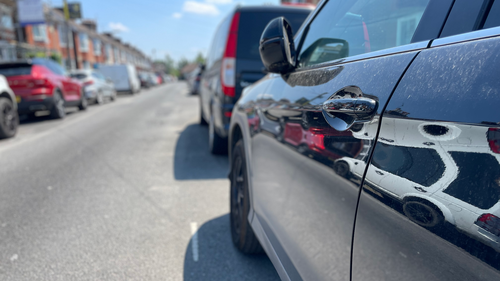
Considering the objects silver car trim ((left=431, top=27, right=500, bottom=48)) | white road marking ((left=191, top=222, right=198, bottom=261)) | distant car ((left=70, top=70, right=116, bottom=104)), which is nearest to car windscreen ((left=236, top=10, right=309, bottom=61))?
white road marking ((left=191, top=222, right=198, bottom=261))

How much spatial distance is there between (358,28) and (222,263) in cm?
184

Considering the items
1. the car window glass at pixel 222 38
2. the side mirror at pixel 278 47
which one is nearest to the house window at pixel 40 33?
the car window glass at pixel 222 38

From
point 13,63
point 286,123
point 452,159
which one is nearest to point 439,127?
point 452,159

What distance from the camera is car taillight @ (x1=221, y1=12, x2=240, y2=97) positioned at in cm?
470

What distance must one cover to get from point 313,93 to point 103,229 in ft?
7.90

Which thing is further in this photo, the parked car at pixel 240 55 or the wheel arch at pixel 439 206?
the parked car at pixel 240 55

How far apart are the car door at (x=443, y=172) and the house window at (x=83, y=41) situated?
169 ft

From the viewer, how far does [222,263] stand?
2.59m

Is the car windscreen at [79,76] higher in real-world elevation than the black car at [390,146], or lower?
lower

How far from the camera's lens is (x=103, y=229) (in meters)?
3.11

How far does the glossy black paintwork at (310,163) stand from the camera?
119 centimetres

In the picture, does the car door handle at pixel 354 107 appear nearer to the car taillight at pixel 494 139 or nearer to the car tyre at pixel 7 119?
the car taillight at pixel 494 139

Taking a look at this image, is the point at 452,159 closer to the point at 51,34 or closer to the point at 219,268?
Answer: the point at 219,268

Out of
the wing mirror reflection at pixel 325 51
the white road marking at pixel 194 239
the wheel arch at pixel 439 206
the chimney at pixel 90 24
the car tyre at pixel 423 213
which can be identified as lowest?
the white road marking at pixel 194 239
